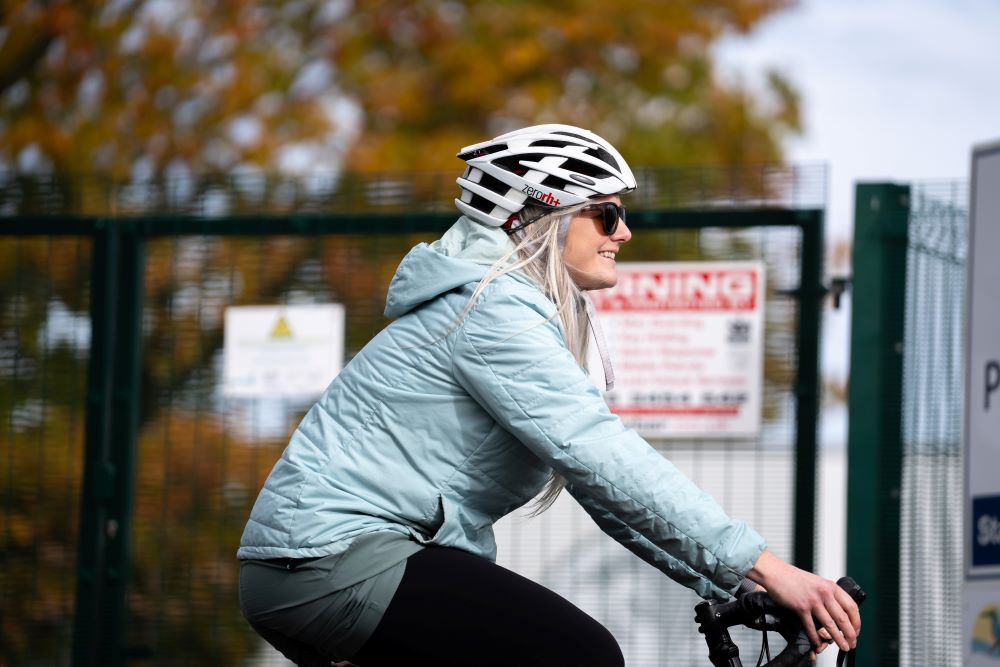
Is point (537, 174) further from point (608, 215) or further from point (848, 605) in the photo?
point (848, 605)

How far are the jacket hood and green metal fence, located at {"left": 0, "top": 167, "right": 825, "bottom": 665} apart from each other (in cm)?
260

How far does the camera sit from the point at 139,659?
598 centimetres

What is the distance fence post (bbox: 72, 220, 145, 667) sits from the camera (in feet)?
19.6

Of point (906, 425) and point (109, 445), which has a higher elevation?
point (906, 425)

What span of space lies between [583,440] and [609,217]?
1.85ft

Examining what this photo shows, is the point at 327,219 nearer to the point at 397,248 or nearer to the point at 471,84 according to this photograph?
the point at 397,248

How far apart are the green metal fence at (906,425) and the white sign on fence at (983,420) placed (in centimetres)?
100

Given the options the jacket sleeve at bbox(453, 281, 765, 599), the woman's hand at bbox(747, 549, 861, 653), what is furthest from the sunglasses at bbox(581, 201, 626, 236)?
the woman's hand at bbox(747, 549, 861, 653)

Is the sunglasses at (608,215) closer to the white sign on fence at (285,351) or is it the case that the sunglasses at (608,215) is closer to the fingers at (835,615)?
the fingers at (835,615)

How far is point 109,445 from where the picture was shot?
6.07 m

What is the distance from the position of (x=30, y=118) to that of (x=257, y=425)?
29.2 feet

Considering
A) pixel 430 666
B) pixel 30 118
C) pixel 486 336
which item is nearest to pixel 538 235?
pixel 486 336

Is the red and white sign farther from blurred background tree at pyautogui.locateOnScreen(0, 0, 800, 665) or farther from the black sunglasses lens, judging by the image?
the black sunglasses lens

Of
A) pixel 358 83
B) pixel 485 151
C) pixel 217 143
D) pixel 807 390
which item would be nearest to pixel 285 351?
pixel 807 390
